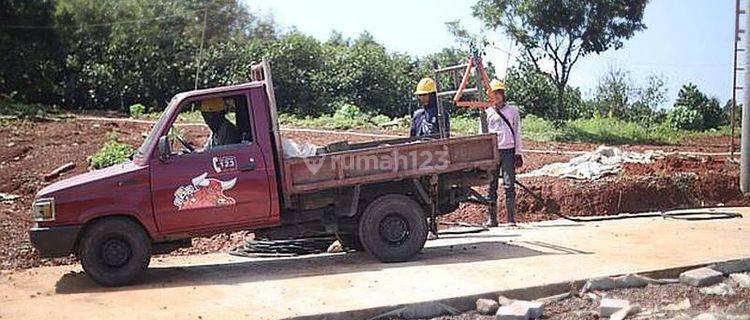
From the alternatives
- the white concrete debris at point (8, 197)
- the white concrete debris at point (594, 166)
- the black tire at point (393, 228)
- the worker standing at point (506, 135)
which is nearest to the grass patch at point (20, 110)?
the white concrete debris at point (8, 197)

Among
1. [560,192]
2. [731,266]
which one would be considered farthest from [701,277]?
[560,192]

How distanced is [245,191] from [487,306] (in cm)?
288

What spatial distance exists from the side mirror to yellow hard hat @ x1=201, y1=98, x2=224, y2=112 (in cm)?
63

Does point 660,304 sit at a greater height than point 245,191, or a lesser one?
lesser

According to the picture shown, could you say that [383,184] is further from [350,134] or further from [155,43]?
[155,43]

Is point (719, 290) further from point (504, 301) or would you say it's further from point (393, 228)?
point (393, 228)

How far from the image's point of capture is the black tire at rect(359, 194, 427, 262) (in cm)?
944

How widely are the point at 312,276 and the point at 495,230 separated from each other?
12.3 ft

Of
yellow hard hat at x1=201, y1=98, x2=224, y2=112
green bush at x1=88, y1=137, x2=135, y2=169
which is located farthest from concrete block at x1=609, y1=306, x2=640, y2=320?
green bush at x1=88, y1=137, x2=135, y2=169

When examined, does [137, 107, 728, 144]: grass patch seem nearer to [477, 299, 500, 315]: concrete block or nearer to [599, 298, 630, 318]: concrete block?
[477, 299, 500, 315]: concrete block

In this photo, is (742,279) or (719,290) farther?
(742,279)

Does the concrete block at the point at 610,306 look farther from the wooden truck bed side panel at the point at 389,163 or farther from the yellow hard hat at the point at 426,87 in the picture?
the yellow hard hat at the point at 426,87

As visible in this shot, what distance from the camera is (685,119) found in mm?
39625

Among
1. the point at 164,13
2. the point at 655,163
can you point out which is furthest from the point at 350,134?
the point at 164,13
